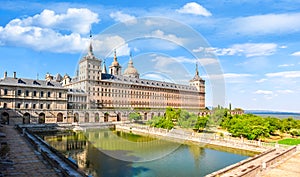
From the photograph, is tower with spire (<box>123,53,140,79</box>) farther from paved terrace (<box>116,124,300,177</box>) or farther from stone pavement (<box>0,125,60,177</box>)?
stone pavement (<box>0,125,60,177</box>)

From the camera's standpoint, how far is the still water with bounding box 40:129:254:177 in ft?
54.7

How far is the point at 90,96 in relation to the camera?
53.0 meters

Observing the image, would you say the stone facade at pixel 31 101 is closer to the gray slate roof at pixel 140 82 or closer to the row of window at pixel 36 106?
the row of window at pixel 36 106

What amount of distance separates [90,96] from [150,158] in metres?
35.2

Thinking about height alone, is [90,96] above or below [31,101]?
above

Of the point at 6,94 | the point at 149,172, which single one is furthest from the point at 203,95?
the point at 149,172

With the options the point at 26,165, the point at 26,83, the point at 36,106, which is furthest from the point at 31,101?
the point at 26,165

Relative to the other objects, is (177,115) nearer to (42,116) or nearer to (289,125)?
(289,125)

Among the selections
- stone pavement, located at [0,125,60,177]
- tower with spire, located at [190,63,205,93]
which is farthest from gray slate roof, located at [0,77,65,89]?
tower with spire, located at [190,63,205,93]

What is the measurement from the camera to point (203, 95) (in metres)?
88.4

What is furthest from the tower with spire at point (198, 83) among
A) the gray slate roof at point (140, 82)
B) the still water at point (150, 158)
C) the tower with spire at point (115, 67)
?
the still water at point (150, 158)

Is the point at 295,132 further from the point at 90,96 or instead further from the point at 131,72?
the point at 131,72

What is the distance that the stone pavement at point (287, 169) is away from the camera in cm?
1332

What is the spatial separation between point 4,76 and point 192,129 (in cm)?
3428
